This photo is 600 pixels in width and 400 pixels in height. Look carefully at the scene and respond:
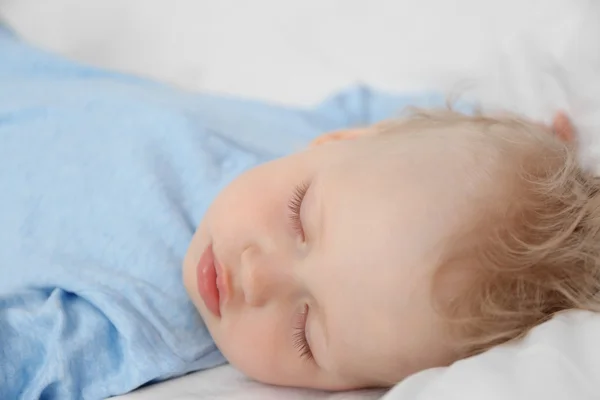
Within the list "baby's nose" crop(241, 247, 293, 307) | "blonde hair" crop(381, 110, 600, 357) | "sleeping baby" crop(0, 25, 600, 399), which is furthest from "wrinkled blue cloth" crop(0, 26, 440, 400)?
"blonde hair" crop(381, 110, 600, 357)

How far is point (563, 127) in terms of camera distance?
1075 millimetres

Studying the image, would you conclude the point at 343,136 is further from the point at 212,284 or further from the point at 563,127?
the point at 563,127

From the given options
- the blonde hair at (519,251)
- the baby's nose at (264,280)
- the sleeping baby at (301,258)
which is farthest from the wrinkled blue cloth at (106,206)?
the blonde hair at (519,251)

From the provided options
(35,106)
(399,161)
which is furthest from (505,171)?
(35,106)

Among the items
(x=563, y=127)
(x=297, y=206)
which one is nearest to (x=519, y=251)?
(x=297, y=206)

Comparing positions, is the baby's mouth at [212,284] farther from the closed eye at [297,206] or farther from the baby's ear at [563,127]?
the baby's ear at [563,127]

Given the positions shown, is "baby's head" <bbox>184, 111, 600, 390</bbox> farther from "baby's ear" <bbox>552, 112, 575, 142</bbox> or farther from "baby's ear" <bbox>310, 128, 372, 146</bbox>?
"baby's ear" <bbox>552, 112, 575, 142</bbox>

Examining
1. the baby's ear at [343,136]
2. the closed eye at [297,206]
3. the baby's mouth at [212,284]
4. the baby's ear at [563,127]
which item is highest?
the baby's ear at [343,136]

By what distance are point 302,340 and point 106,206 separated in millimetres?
329

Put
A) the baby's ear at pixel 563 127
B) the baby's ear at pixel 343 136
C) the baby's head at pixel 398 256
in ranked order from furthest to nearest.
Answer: the baby's ear at pixel 563 127, the baby's ear at pixel 343 136, the baby's head at pixel 398 256

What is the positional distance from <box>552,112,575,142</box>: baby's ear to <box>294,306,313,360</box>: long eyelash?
53 cm

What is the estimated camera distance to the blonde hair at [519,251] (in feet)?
2.19

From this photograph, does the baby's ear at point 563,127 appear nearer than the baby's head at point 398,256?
No

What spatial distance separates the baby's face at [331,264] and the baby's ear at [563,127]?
40 centimetres
